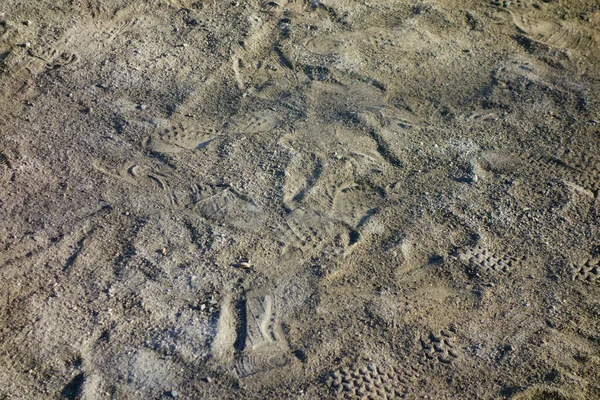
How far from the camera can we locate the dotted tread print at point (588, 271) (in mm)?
3873

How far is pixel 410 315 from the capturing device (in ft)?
11.8

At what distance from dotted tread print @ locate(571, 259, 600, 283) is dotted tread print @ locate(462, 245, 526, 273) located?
13.8 inches

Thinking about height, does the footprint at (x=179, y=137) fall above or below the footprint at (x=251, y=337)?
above

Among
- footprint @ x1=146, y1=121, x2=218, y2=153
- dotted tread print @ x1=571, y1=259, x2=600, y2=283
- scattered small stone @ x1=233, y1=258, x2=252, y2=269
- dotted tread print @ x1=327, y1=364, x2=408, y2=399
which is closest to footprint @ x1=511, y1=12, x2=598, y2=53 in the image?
dotted tread print @ x1=571, y1=259, x2=600, y2=283

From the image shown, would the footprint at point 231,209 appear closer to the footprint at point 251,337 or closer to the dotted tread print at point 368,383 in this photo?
the footprint at point 251,337

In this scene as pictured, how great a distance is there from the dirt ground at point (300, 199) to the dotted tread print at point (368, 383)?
12mm

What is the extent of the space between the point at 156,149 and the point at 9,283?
4.63 feet

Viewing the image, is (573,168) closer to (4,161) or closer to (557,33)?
(557,33)

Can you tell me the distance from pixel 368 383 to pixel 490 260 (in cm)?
127

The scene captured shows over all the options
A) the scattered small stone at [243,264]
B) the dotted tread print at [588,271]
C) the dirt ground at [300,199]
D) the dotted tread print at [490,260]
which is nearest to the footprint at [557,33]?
the dirt ground at [300,199]

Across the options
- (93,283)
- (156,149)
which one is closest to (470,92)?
(156,149)

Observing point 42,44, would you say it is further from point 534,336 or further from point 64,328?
point 534,336

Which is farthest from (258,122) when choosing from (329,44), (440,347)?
(440,347)

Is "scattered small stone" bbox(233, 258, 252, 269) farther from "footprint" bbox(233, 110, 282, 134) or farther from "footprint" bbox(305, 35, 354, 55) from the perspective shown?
"footprint" bbox(305, 35, 354, 55)
